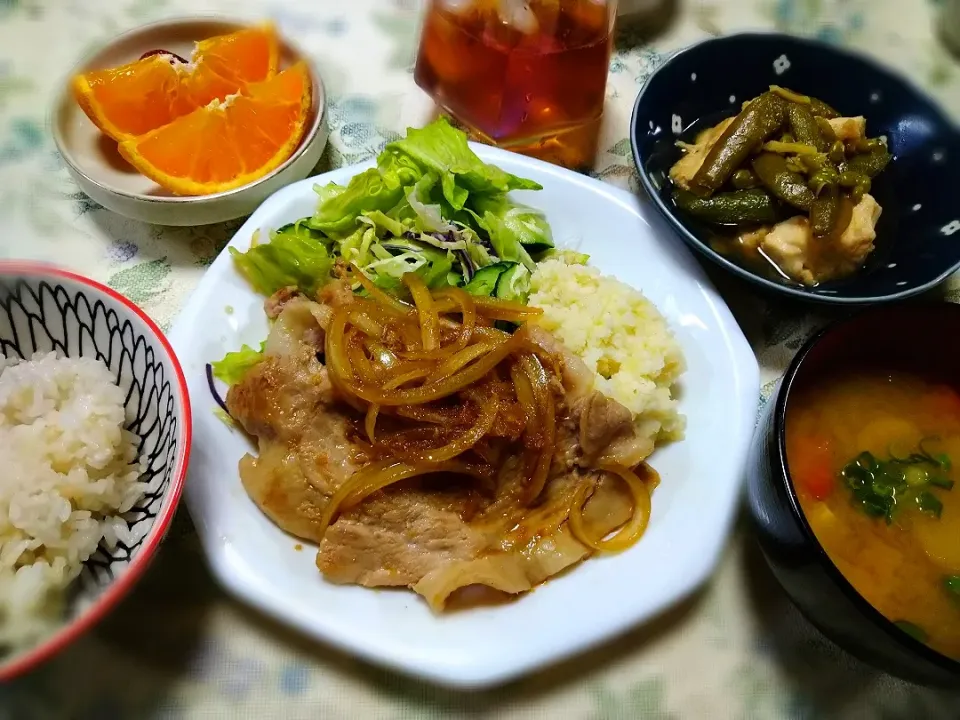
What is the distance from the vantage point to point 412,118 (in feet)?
8.11

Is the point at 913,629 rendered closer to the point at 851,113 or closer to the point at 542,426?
the point at 542,426

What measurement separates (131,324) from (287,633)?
29.0 inches

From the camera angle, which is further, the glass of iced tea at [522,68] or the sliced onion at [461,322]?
the glass of iced tea at [522,68]

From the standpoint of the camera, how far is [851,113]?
2.34 meters

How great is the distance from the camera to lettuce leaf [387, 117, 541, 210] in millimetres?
2039

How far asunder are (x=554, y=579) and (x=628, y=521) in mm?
228


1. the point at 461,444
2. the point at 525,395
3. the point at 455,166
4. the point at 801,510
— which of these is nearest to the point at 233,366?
the point at 461,444

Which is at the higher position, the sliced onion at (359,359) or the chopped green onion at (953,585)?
the chopped green onion at (953,585)

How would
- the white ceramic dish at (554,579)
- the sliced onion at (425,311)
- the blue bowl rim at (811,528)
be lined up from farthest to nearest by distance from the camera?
the sliced onion at (425,311) → the white ceramic dish at (554,579) → the blue bowl rim at (811,528)

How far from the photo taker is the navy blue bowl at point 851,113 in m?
2.04

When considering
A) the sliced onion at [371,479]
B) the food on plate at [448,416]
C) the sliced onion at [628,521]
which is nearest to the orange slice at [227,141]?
the food on plate at [448,416]

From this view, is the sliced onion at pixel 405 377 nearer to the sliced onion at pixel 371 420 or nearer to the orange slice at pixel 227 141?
the sliced onion at pixel 371 420

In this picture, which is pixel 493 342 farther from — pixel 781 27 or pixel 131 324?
pixel 781 27

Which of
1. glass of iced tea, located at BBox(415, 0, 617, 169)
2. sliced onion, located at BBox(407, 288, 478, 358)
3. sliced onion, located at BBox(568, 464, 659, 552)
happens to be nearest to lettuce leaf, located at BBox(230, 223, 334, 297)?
sliced onion, located at BBox(407, 288, 478, 358)
